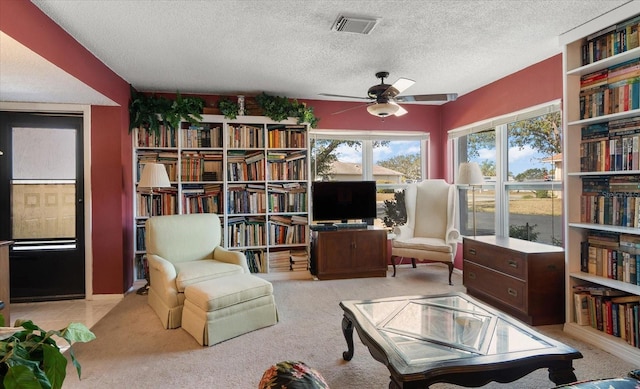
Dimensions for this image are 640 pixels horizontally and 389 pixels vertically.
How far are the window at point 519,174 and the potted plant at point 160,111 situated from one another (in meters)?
3.55

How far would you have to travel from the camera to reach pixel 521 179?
154 inches

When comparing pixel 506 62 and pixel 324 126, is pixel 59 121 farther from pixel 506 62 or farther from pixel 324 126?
pixel 506 62

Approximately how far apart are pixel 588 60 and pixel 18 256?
567 centimetres

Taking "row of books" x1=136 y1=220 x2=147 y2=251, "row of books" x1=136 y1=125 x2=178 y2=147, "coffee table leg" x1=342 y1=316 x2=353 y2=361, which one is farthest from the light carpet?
"row of books" x1=136 y1=125 x2=178 y2=147

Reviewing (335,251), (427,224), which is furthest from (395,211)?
(335,251)

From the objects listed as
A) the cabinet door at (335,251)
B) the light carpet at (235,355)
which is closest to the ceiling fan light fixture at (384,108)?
the cabinet door at (335,251)

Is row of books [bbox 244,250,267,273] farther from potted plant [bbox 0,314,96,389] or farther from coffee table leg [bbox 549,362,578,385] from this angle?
potted plant [bbox 0,314,96,389]

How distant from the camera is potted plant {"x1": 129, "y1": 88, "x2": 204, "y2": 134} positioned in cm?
408

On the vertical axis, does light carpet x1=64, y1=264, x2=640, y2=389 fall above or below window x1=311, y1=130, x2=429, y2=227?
below

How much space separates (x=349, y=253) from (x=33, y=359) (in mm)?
3827

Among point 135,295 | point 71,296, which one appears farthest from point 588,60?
point 71,296

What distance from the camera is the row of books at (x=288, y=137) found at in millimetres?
4582

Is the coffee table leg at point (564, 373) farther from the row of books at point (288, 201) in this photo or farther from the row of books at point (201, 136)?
the row of books at point (201, 136)

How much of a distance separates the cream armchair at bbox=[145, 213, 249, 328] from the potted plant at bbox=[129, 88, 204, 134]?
1317mm
